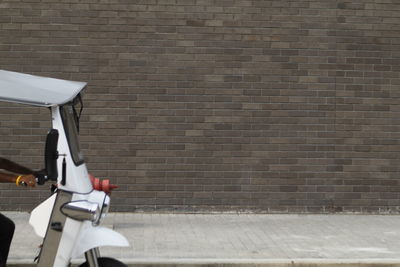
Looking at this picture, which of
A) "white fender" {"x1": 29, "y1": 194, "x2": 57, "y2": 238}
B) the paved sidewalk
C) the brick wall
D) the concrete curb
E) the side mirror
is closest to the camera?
the side mirror

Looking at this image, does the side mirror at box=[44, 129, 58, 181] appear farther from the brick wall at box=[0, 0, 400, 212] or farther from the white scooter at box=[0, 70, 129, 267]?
the brick wall at box=[0, 0, 400, 212]

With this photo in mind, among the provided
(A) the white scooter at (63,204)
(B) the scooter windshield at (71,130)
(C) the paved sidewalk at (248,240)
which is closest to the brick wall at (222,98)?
(C) the paved sidewalk at (248,240)

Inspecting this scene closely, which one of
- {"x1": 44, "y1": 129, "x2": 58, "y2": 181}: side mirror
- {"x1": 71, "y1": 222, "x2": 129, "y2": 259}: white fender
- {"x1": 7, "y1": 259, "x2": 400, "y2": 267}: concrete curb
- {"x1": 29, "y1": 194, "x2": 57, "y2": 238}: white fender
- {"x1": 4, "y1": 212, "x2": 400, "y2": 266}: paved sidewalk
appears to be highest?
{"x1": 44, "y1": 129, "x2": 58, "y2": 181}: side mirror

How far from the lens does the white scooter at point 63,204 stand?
4.06 m

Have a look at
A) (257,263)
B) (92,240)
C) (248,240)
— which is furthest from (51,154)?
(248,240)

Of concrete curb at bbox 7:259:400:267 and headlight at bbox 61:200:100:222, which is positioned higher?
headlight at bbox 61:200:100:222

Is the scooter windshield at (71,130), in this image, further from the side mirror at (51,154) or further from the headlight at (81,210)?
the headlight at (81,210)

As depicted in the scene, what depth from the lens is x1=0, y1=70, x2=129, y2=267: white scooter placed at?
406cm

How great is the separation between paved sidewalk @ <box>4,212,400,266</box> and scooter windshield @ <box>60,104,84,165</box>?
2.22 m

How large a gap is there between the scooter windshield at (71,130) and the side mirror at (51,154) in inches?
7.0

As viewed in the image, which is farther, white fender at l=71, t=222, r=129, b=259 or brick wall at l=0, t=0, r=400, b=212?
brick wall at l=0, t=0, r=400, b=212

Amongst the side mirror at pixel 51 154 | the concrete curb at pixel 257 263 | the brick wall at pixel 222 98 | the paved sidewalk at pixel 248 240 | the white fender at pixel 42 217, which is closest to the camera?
the side mirror at pixel 51 154

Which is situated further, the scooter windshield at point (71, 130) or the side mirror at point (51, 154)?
the scooter windshield at point (71, 130)

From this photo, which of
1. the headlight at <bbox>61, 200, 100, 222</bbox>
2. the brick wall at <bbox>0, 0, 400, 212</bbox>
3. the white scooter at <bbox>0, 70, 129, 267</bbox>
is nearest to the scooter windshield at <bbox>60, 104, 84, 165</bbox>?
the white scooter at <bbox>0, 70, 129, 267</bbox>
